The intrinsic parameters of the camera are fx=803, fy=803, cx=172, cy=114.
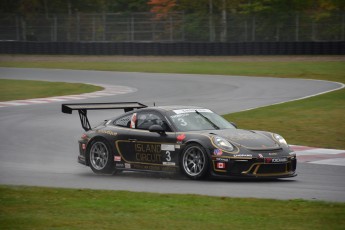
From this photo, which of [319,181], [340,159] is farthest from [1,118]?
Result: [319,181]

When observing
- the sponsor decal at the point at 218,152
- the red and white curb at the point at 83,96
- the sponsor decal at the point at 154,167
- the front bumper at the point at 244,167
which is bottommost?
the red and white curb at the point at 83,96

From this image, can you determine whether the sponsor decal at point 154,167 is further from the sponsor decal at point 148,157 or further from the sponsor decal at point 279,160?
the sponsor decal at point 279,160

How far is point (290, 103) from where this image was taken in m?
24.6

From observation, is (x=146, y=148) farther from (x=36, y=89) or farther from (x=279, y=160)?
(x=36, y=89)

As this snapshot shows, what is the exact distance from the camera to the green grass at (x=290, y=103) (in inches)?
705

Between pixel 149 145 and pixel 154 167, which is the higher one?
pixel 149 145

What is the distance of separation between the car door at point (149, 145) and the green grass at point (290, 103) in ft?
15.3

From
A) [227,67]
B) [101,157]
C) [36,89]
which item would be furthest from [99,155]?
[227,67]

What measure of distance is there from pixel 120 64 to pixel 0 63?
22.9 feet

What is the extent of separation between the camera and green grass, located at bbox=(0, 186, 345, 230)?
7742mm

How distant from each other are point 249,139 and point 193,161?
0.91 meters

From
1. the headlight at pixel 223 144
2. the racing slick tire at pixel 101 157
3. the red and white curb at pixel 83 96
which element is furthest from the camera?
the red and white curb at pixel 83 96

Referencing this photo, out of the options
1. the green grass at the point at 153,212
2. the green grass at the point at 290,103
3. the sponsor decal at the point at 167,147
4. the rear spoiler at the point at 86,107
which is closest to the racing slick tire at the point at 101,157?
the rear spoiler at the point at 86,107

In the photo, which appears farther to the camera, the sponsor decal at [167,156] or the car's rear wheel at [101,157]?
the car's rear wheel at [101,157]
